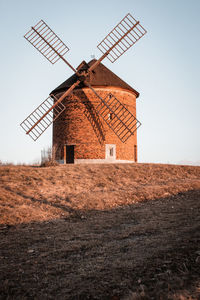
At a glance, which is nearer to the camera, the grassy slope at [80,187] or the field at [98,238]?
the field at [98,238]

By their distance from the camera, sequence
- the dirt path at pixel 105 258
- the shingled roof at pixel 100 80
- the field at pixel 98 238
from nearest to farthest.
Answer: the dirt path at pixel 105 258 < the field at pixel 98 238 < the shingled roof at pixel 100 80

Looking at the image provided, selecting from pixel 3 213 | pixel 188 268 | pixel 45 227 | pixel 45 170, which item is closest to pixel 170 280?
pixel 188 268

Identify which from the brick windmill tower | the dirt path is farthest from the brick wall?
the dirt path

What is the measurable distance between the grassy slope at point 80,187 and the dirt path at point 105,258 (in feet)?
4.83

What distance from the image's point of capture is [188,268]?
12.1ft

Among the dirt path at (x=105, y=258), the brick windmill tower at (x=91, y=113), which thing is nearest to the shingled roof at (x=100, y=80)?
the brick windmill tower at (x=91, y=113)

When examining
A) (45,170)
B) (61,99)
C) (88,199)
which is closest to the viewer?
(88,199)

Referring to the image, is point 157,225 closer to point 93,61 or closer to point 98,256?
point 98,256

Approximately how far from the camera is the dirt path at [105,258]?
11.2 feet

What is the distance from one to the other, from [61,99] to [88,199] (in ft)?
35.3

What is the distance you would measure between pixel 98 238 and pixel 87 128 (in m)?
14.7

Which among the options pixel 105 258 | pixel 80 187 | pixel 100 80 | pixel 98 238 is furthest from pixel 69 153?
pixel 105 258

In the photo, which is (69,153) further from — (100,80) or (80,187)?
(80,187)

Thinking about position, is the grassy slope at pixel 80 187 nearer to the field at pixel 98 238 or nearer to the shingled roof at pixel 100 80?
the field at pixel 98 238
